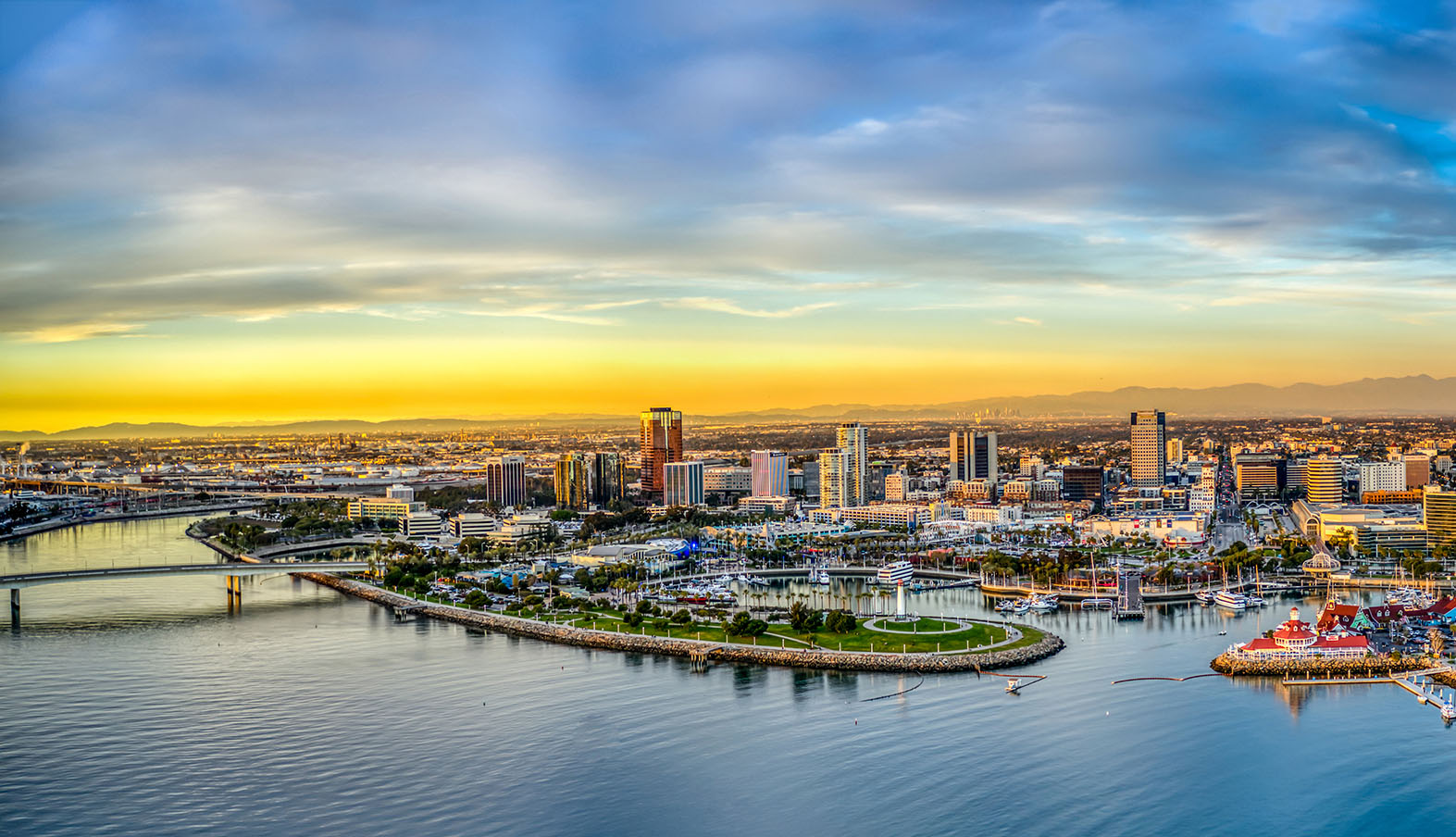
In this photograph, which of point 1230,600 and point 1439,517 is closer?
point 1230,600

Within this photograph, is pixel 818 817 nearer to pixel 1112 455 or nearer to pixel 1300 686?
pixel 1300 686

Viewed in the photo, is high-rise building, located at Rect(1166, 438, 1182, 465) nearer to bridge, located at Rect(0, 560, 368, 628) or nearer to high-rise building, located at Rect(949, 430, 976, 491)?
high-rise building, located at Rect(949, 430, 976, 491)

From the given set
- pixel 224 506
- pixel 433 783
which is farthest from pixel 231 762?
pixel 224 506

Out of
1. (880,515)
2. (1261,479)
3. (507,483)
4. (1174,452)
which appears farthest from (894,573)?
(1174,452)

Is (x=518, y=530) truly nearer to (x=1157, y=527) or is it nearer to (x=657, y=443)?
(x=657, y=443)

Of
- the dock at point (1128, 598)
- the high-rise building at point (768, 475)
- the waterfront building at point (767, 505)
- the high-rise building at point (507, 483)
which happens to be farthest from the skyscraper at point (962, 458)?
the dock at point (1128, 598)

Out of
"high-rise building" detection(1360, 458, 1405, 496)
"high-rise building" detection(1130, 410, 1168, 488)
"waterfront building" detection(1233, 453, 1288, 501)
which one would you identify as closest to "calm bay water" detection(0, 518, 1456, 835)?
"high-rise building" detection(1360, 458, 1405, 496)
